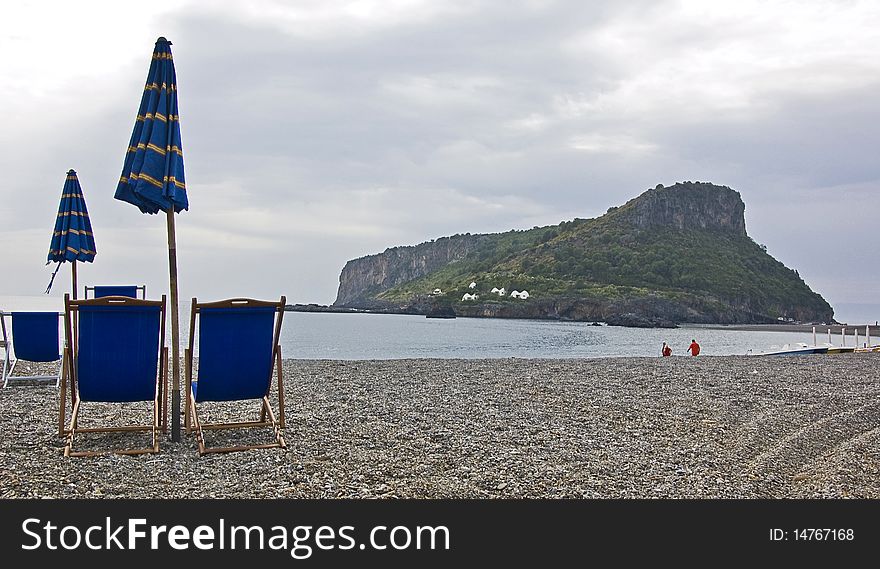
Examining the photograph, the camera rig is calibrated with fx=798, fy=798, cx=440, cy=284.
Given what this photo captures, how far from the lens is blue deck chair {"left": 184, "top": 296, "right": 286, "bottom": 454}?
5137 millimetres

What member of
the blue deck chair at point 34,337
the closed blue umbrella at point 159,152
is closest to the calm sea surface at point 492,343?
the blue deck chair at point 34,337

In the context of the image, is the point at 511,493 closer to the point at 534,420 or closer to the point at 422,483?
the point at 422,483

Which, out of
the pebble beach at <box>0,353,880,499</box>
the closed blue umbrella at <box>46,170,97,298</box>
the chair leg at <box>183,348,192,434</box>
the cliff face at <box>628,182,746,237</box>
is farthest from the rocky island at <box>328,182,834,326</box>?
the chair leg at <box>183,348,192,434</box>

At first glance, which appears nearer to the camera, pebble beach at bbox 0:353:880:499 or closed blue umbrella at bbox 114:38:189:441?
pebble beach at bbox 0:353:880:499

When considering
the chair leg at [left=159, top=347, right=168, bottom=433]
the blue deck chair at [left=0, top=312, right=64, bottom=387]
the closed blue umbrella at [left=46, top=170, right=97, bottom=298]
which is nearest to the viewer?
the chair leg at [left=159, top=347, right=168, bottom=433]

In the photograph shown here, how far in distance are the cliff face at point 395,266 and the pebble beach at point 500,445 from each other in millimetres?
119436

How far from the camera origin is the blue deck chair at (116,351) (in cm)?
507

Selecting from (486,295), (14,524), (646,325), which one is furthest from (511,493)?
(486,295)

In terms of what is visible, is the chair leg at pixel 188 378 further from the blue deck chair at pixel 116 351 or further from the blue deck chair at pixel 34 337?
the blue deck chair at pixel 34 337

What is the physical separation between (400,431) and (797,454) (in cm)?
287

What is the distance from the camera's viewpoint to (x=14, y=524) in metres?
3.59

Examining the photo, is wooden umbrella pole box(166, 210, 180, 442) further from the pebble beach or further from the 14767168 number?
the 14767168 number

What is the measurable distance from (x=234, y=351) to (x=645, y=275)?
86.8 meters

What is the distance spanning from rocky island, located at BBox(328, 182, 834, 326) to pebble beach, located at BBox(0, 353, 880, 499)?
70812mm
